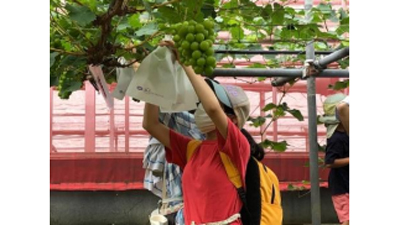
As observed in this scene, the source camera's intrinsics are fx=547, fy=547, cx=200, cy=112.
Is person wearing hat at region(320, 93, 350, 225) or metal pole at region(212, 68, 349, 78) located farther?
person wearing hat at region(320, 93, 350, 225)

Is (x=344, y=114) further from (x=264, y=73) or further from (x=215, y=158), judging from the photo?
(x=215, y=158)

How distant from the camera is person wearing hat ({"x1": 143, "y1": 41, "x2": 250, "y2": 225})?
223cm

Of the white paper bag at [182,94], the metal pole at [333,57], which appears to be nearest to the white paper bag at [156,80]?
the white paper bag at [182,94]

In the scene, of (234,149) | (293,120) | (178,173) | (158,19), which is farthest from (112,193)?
(158,19)

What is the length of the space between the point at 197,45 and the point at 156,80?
1.92 feet

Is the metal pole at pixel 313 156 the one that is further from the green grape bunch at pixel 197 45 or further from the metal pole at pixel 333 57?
the green grape bunch at pixel 197 45

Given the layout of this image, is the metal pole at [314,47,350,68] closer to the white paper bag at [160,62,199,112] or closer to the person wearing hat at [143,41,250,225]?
the person wearing hat at [143,41,250,225]

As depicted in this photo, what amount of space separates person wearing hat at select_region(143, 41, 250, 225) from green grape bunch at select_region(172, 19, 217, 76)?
0.51m

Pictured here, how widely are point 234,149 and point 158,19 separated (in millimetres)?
666

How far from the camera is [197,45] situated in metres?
1.55

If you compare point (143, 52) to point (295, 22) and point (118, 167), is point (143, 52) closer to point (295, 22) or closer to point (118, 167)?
point (295, 22)

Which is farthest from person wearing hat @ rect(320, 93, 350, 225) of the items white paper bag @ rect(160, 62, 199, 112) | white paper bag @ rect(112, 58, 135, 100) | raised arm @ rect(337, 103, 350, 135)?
white paper bag @ rect(112, 58, 135, 100)

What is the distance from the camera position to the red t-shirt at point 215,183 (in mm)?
2314

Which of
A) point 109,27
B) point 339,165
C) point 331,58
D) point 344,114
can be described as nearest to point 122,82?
point 109,27
